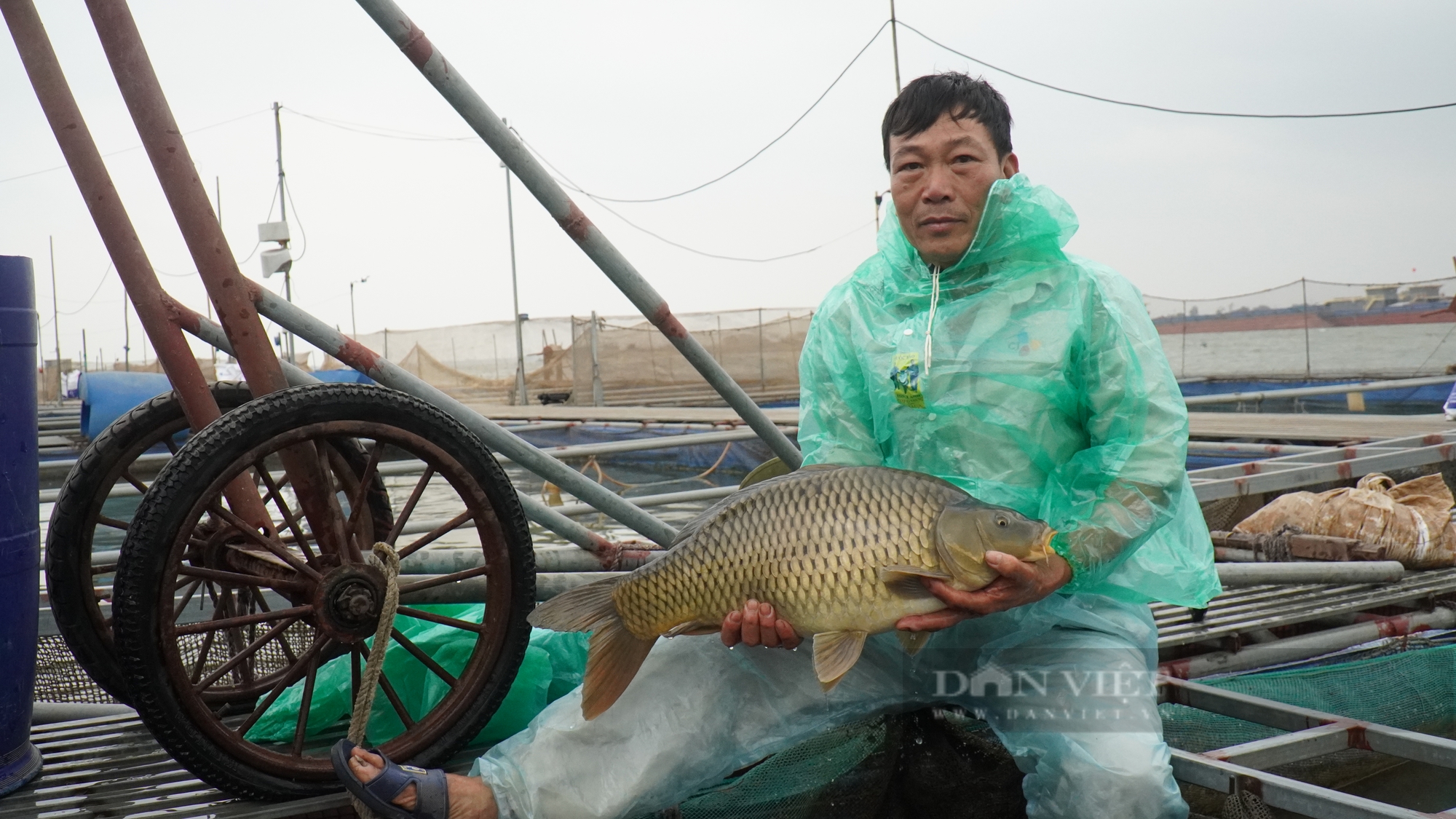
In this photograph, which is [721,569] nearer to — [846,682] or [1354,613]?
[846,682]

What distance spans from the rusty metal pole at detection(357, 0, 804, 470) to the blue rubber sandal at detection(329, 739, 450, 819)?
1152 millimetres

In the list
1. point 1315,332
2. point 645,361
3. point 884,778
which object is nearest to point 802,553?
point 884,778

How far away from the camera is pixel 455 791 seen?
1942 mm

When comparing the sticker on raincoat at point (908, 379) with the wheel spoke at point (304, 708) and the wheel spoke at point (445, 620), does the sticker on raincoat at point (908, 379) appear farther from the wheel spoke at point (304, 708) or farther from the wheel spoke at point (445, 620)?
the wheel spoke at point (304, 708)

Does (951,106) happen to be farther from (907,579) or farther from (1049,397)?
(907,579)

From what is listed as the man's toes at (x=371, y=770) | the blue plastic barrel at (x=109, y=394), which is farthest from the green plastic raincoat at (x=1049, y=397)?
the blue plastic barrel at (x=109, y=394)

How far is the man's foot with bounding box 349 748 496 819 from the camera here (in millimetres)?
1873

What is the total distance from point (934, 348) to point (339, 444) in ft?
4.53

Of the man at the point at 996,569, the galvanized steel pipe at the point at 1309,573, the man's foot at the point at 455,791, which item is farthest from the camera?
the galvanized steel pipe at the point at 1309,573

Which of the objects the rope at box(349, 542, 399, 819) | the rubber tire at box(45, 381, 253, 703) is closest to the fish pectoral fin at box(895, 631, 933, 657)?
the rope at box(349, 542, 399, 819)

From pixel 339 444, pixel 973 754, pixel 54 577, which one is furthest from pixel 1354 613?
pixel 54 577

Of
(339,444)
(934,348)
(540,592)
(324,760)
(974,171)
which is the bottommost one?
(324,760)

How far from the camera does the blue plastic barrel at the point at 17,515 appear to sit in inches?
84.3

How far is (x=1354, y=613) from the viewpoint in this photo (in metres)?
3.94
